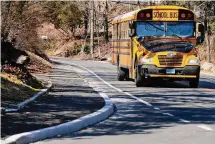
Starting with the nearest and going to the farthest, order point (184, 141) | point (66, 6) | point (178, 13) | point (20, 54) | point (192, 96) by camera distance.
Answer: point (184, 141), point (192, 96), point (20, 54), point (178, 13), point (66, 6)

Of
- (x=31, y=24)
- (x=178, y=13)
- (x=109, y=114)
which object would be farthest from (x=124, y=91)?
(x=31, y=24)

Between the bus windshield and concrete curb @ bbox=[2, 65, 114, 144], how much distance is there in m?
9.48

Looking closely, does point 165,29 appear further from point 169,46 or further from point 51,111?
point 51,111

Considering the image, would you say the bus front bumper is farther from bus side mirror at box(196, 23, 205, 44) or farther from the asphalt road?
the asphalt road

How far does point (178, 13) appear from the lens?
2291cm

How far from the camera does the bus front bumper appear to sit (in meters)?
22.2

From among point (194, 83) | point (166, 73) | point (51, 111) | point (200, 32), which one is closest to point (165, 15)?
point (200, 32)

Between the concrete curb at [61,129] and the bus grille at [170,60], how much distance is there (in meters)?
8.66

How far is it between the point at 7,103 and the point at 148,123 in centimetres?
351

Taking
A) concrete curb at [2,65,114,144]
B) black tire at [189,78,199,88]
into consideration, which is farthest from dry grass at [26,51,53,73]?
concrete curb at [2,65,114,144]

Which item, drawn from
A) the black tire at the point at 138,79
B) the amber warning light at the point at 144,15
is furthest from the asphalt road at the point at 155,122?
the amber warning light at the point at 144,15

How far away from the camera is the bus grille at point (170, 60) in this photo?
22125 mm

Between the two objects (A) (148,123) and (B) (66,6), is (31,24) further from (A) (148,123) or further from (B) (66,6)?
(B) (66,6)

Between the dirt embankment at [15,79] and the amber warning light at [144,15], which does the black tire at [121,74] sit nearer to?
the amber warning light at [144,15]
